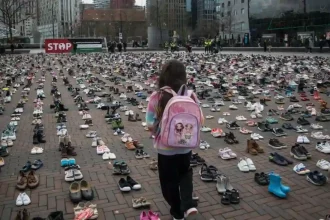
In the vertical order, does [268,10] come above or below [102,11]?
below

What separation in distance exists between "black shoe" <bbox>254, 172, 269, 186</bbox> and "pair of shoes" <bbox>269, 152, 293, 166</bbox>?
2.45 feet

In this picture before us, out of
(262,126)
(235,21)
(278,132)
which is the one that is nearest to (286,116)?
(262,126)

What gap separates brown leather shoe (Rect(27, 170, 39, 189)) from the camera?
491cm

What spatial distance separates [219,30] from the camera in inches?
3123

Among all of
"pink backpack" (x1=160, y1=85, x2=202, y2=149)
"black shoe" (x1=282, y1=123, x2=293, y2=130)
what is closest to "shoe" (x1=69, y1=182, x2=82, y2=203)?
"pink backpack" (x1=160, y1=85, x2=202, y2=149)

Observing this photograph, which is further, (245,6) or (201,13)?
(201,13)

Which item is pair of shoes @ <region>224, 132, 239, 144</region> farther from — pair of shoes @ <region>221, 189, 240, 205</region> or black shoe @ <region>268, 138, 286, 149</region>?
pair of shoes @ <region>221, 189, 240, 205</region>

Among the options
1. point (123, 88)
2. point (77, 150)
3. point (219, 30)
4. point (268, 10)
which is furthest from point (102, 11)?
point (77, 150)

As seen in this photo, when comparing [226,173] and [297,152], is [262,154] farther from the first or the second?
[226,173]

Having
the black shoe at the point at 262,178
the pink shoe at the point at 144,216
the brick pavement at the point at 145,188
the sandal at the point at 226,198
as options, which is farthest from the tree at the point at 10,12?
the pink shoe at the point at 144,216

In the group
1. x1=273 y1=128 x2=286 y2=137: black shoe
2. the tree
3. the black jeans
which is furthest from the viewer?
the tree

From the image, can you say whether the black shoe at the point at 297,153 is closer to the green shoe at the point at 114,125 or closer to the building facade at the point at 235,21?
the green shoe at the point at 114,125

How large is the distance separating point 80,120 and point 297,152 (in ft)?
17.8

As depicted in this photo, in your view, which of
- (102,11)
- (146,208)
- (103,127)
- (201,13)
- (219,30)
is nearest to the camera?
(146,208)
